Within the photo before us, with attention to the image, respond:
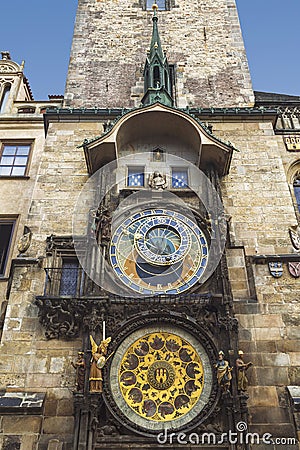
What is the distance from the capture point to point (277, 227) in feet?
32.2

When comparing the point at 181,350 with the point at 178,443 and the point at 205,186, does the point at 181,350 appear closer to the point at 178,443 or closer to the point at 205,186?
the point at 178,443

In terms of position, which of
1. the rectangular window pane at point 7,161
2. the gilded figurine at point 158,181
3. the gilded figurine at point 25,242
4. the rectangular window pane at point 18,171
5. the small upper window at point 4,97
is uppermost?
the small upper window at point 4,97

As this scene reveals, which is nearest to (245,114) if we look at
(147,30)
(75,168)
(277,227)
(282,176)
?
(282,176)

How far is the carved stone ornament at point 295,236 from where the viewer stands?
31.1ft

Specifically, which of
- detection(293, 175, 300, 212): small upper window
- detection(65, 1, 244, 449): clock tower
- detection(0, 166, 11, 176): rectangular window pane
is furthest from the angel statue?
detection(293, 175, 300, 212): small upper window

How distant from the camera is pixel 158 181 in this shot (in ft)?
33.9

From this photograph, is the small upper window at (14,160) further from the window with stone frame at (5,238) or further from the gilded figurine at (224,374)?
the gilded figurine at (224,374)

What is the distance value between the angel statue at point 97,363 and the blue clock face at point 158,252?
1409 mm

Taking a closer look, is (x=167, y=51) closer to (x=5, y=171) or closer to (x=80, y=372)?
(x=5, y=171)

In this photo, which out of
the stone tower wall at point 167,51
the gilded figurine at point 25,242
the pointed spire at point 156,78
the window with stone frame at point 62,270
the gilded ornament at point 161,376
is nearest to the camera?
the gilded ornament at point 161,376

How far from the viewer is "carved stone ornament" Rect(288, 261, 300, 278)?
894 centimetres

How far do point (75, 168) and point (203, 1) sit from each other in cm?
890

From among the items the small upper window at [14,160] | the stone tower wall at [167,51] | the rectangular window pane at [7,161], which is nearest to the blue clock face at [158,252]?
the small upper window at [14,160]

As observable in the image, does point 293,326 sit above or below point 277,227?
below
